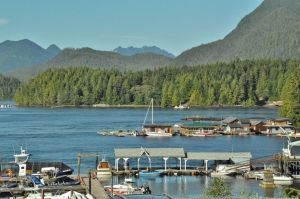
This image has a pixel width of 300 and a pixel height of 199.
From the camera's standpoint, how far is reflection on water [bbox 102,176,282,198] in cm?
4819

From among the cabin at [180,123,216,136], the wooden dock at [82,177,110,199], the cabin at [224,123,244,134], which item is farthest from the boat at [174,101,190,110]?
the wooden dock at [82,177,110,199]

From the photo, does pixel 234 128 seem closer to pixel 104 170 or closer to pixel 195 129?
pixel 195 129

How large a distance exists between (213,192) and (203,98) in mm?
164987

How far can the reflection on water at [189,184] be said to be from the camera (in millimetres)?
48188

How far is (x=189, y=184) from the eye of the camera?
52.4 metres

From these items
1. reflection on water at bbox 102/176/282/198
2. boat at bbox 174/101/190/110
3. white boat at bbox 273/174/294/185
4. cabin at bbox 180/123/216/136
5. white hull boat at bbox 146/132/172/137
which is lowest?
reflection on water at bbox 102/176/282/198

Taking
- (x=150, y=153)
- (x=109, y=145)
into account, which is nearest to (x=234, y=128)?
(x=109, y=145)

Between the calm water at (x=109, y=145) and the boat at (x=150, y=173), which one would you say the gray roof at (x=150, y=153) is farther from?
the calm water at (x=109, y=145)

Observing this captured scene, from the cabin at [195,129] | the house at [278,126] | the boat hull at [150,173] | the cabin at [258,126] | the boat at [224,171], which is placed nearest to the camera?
the boat hull at [150,173]

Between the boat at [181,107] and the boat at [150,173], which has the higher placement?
the boat at [181,107]

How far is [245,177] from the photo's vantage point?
55.5 metres

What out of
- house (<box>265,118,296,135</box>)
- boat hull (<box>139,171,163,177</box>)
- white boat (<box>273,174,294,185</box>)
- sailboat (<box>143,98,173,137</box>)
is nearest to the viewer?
white boat (<box>273,174,294,185</box>)

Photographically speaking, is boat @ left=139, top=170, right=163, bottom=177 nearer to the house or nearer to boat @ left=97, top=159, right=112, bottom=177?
boat @ left=97, top=159, right=112, bottom=177

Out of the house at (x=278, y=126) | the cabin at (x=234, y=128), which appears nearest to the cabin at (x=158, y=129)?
the cabin at (x=234, y=128)
